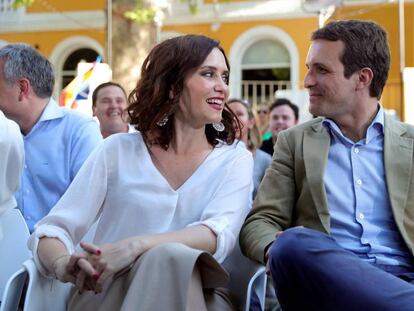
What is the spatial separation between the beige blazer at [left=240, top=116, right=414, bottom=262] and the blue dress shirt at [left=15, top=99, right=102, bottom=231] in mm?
1328

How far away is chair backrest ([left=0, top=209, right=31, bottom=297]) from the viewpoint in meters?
2.77

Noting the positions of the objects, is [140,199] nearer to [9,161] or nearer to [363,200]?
[9,161]

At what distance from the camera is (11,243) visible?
2785 mm

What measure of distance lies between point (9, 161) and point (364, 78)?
153 cm

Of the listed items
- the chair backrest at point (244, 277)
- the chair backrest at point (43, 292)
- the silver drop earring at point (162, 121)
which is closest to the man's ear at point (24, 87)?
the silver drop earring at point (162, 121)

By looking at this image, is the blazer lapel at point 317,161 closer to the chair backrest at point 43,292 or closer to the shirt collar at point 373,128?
the shirt collar at point 373,128

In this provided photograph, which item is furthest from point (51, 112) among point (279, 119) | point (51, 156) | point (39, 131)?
point (279, 119)

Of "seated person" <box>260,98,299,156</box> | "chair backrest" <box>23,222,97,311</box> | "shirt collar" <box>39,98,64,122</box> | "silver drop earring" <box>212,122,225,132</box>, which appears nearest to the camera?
"chair backrest" <box>23,222,97,311</box>

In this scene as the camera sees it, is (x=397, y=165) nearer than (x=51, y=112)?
Yes

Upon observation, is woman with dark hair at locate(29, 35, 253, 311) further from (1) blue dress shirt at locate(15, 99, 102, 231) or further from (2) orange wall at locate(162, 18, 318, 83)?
(2) orange wall at locate(162, 18, 318, 83)

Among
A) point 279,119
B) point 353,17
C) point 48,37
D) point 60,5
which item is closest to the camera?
point 279,119

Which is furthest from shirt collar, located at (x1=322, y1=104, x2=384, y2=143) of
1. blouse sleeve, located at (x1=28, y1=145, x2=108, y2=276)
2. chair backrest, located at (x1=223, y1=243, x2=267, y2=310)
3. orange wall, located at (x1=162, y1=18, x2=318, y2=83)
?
orange wall, located at (x1=162, y1=18, x2=318, y2=83)

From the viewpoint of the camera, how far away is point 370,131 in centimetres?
286

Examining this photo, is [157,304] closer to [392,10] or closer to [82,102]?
[82,102]
